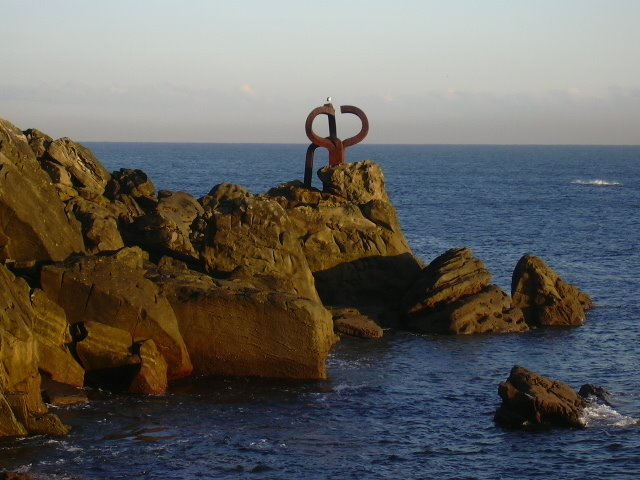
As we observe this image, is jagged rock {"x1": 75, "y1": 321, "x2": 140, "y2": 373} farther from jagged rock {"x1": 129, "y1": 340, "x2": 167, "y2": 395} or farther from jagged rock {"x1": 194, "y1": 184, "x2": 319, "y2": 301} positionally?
jagged rock {"x1": 194, "y1": 184, "x2": 319, "y2": 301}

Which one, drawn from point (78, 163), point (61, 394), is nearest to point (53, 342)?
point (61, 394)

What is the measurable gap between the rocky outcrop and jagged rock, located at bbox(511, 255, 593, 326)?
1.47 meters

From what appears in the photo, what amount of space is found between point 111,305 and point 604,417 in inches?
637

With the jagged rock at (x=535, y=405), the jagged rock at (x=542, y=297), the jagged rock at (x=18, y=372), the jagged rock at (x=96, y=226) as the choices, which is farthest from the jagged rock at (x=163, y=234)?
the jagged rock at (x=535, y=405)

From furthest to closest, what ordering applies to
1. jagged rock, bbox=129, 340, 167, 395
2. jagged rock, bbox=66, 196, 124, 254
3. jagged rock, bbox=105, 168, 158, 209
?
1. jagged rock, bbox=105, 168, 158, 209
2. jagged rock, bbox=66, 196, 124, 254
3. jagged rock, bbox=129, 340, 167, 395

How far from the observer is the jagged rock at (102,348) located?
1289 inches

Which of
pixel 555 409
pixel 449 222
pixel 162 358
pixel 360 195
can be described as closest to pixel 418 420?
pixel 555 409

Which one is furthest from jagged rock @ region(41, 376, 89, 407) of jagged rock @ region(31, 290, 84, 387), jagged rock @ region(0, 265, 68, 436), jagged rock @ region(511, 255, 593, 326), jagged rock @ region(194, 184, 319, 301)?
jagged rock @ region(511, 255, 593, 326)

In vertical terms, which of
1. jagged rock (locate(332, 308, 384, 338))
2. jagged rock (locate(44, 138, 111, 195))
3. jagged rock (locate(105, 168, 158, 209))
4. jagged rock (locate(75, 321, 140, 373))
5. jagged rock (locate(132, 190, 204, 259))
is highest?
jagged rock (locate(44, 138, 111, 195))

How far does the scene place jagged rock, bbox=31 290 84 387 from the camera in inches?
1257

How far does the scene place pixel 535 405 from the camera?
3036 cm

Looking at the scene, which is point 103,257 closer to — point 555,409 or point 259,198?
point 259,198

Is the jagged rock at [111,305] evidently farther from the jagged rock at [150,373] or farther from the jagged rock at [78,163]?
the jagged rock at [78,163]

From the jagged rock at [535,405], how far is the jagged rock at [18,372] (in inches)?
515
